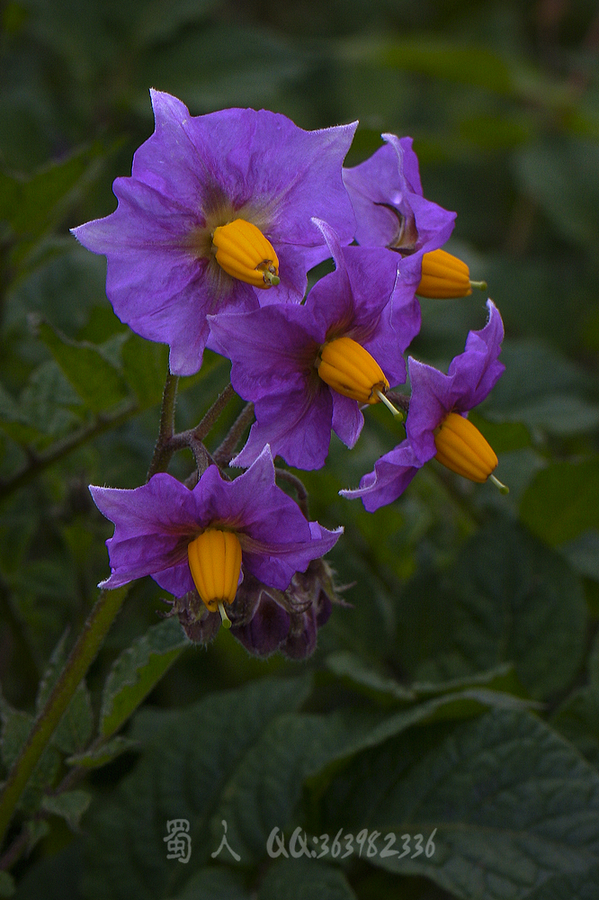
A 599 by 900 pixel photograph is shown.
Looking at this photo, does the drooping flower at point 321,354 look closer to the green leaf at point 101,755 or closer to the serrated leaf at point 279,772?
the green leaf at point 101,755

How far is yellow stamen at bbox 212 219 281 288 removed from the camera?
3.17 ft

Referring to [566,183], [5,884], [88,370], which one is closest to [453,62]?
[566,183]

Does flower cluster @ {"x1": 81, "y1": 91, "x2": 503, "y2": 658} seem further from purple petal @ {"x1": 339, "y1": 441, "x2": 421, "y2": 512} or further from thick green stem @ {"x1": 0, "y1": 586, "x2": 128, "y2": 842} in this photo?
thick green stem @ {"x1": 0, "y1": 586, "x2": 128, "y2": 842}

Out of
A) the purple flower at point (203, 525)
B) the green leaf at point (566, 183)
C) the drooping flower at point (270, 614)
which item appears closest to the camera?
the purple flower at point (203, 525)

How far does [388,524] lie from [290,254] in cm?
84

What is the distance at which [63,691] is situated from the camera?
3.70 feet

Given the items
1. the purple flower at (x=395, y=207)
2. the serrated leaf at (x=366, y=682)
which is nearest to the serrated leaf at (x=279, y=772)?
the serrated leaf at (x=366, y=682)

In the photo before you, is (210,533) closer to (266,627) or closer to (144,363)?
(266,627)

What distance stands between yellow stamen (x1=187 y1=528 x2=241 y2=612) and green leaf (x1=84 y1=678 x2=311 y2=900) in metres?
0.65

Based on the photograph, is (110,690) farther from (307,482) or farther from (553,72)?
(553,72)

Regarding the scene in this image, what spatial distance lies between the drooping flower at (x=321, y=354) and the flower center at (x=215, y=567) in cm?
10

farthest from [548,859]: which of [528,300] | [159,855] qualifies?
[528,300]

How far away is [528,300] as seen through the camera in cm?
278

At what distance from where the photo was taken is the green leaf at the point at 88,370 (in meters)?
1.36
